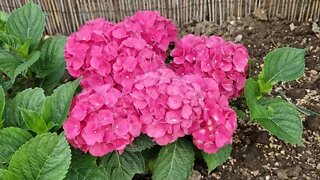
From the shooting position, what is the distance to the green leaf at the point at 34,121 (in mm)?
2045

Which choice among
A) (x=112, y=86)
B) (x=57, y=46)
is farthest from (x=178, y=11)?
(x=112, y=86)

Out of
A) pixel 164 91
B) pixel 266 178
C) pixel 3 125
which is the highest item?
pixel 164 91

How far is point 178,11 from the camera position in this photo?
298 cm

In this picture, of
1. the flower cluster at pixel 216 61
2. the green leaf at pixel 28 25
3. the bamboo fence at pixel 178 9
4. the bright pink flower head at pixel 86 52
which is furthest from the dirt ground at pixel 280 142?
the green leaf at pixel 28 25

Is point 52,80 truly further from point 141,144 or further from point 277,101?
point 277,101

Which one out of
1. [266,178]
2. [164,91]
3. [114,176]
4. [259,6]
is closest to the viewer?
[164,91]

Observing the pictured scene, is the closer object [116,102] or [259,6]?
[116,102]

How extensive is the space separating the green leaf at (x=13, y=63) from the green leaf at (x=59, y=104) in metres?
0.23

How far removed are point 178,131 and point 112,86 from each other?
266mm

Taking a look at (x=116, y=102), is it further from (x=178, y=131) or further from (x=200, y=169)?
(x=200, y=169)

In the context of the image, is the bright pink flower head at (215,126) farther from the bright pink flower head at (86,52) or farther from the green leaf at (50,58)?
the green leaf at (50,58)

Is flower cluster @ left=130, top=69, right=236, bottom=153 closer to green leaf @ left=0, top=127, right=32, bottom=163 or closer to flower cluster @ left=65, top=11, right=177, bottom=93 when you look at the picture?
flower cluster @ left=65, top=11, right=177, bottom=93

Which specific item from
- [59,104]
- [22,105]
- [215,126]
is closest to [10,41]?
[22,105]

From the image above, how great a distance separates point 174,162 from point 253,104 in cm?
32
